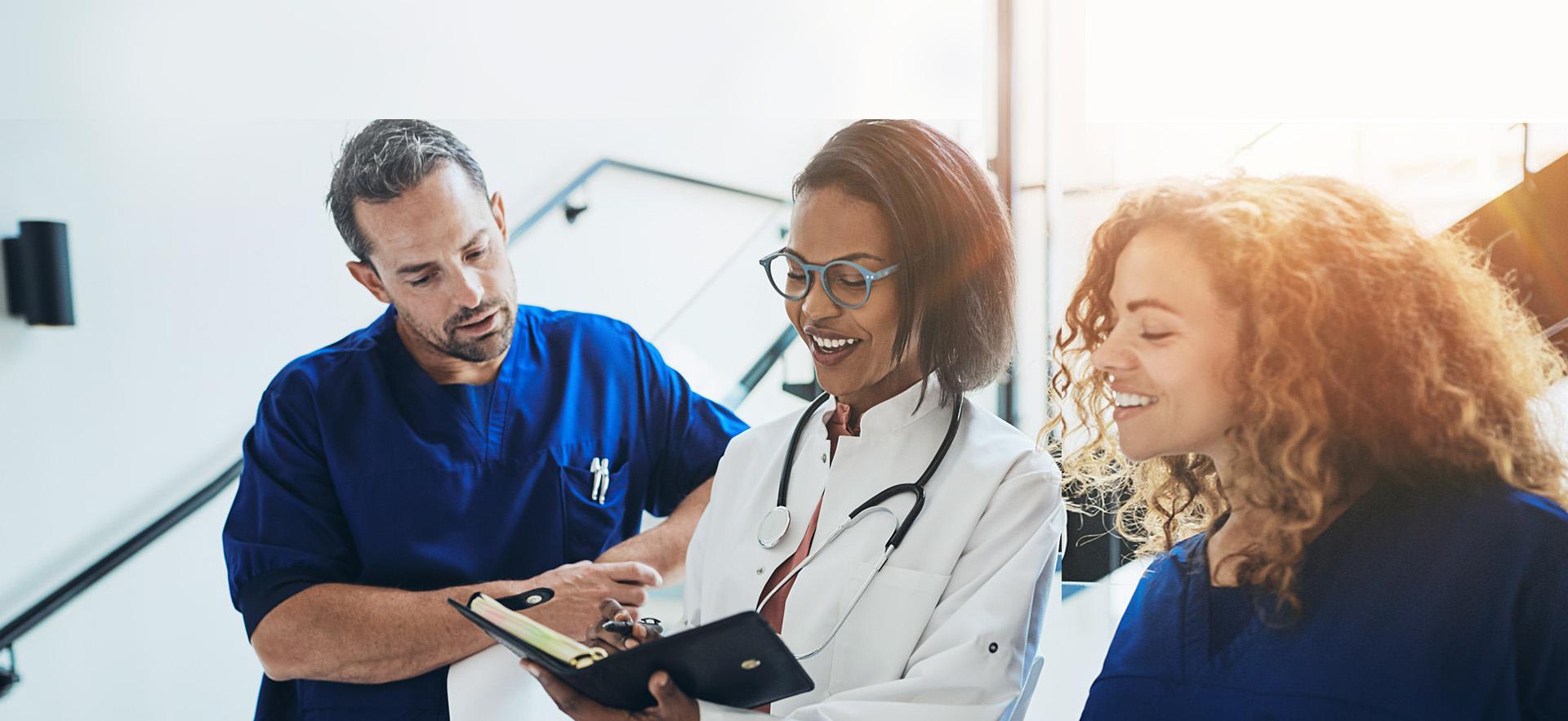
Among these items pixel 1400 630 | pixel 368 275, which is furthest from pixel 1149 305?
pixel 368 275

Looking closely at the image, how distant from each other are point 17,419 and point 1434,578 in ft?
8.80

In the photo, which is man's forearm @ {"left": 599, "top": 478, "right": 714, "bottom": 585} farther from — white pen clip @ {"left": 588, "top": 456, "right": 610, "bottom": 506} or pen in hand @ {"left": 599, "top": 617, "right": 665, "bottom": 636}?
pen in hand @ {"left": 599, "top": 617, "right": 665, "bottom": 636}

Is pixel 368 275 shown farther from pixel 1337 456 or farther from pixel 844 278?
pixel 1337 456

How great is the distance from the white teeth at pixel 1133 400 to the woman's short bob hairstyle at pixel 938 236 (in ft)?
0.92

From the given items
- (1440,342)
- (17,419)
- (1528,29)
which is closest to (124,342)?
(17,419)

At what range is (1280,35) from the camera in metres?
2.20

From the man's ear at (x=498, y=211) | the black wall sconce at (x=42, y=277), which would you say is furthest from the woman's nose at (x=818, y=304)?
the black wall sconce at (x=42, y=277)

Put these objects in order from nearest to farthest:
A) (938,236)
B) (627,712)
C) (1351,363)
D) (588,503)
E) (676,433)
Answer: (1351,363), (627,712), (938,236), (588,503), (676,433)

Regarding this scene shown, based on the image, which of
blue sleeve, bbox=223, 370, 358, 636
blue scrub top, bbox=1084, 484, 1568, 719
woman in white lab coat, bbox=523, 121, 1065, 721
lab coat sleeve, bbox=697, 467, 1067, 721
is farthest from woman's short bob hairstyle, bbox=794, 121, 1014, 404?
blue sleeve, bbox=223, 370, 358, 636

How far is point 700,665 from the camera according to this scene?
1.30 meters

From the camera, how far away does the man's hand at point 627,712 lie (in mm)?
1364

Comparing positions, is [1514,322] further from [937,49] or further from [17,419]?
[17,419]

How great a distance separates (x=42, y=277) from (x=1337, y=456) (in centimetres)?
258

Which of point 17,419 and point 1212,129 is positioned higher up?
point 1212,129
